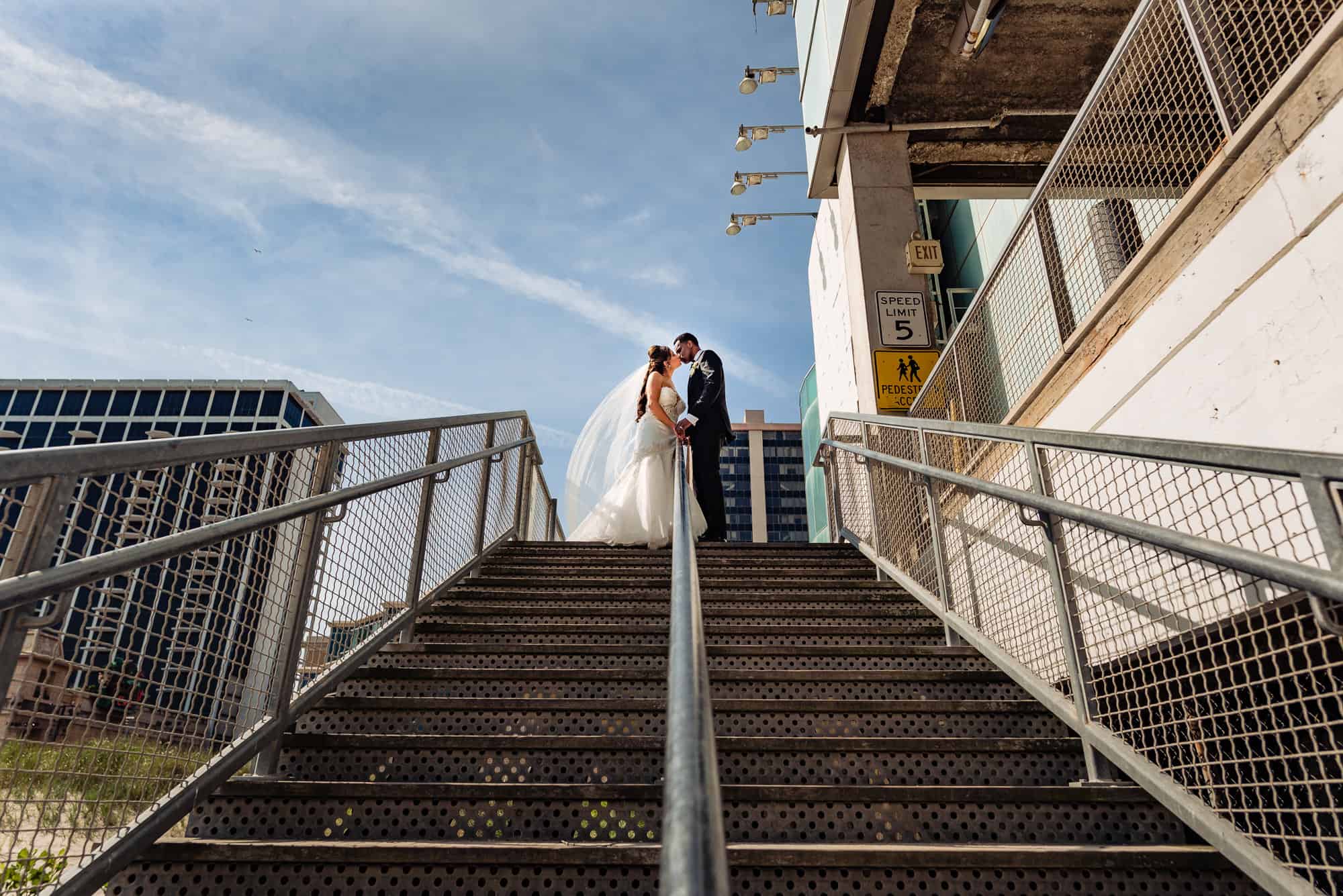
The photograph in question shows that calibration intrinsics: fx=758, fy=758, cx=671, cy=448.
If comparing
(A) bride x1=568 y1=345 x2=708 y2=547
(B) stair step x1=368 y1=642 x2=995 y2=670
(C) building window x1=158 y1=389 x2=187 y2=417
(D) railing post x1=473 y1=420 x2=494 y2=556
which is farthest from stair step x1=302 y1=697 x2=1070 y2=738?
(C) building window x1=158 y1=389 x2=187 y2=417

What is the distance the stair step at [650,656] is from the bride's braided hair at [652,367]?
3.51 m

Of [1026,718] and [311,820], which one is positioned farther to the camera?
[1026,718]

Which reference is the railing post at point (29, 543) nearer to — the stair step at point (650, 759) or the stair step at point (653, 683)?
the stair step at point (650, 759)

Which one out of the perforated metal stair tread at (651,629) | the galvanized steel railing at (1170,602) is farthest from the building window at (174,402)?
the galvanized steel railing at (1170,602)

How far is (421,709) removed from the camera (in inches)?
104

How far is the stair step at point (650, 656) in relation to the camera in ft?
10.1

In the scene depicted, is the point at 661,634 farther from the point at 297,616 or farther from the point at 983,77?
the point at 983,77

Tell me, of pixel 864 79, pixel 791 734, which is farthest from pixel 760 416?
pixel 791 734

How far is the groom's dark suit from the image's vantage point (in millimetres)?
6039

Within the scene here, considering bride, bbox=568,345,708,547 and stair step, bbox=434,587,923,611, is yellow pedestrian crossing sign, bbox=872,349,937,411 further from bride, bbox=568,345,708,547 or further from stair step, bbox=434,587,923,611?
stair step, bbox=434,587,923,611

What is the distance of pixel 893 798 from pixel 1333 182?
7.23 feet

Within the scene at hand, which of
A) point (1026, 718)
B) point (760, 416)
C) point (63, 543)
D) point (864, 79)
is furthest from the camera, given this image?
point (760, 416)

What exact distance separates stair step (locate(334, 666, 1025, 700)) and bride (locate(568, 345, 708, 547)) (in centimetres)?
281

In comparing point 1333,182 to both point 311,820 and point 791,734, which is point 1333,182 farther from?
point 311,820
